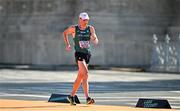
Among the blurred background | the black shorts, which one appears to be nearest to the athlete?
the black shorts

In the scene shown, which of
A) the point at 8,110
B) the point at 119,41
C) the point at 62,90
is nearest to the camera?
the point at 8,110

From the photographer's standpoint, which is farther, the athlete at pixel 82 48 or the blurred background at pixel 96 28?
the blurred background at pixel 96 28

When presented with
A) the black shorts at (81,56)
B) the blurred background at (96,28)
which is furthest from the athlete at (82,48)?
the blurred background at (96,28)

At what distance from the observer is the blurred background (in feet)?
141

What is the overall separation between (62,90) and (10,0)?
81.7 feet

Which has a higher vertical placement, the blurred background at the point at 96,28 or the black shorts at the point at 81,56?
the black shorts at the point at 81,56

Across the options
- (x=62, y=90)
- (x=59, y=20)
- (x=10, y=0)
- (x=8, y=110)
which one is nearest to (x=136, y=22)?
(x=59, y=20)

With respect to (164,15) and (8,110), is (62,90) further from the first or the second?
(164,15)

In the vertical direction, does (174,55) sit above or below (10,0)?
below

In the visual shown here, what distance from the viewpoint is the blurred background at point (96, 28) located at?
4303 centimetres

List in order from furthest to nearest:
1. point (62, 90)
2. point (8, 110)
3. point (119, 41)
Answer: point (119, 41)
point (62, 90)
point (8, 110)

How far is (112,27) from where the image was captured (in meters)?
43.4

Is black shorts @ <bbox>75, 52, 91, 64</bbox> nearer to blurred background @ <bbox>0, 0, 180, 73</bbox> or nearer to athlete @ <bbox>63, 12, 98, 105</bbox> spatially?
athlete @ <bbox>63, 12, 98, 105</bbox>

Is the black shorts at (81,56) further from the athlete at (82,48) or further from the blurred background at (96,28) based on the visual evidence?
the blurred background at (96,28)
